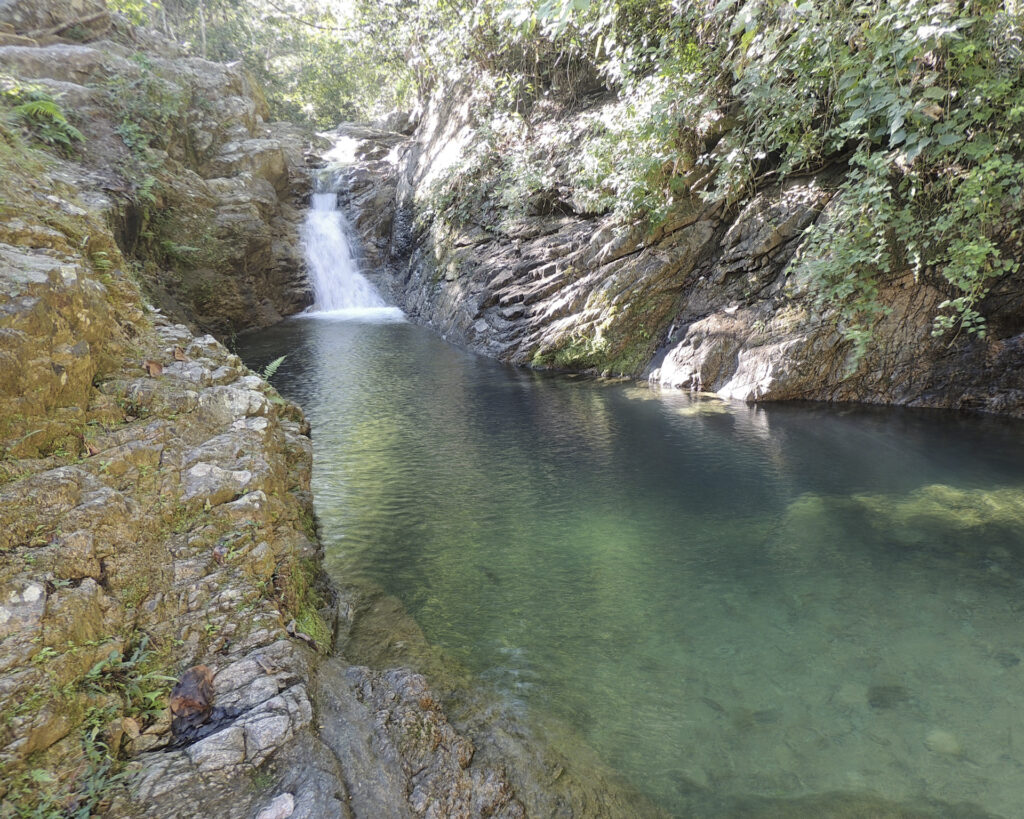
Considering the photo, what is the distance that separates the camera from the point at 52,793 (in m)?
1.76

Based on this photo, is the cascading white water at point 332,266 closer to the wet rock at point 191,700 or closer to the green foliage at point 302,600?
the green foliage at point 302,600

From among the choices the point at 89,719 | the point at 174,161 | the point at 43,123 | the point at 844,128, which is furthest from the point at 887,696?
the point at 174,161

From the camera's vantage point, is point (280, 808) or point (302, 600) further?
point (302, 600)

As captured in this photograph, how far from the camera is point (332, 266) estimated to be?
1867 cm

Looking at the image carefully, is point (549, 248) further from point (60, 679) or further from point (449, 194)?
point (60, 679)

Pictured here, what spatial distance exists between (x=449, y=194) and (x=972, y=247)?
13026 millimetres

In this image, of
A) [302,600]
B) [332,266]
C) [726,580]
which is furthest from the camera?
[332,266]

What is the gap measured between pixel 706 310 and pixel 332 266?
539 inches

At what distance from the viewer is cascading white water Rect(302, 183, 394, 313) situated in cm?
1809

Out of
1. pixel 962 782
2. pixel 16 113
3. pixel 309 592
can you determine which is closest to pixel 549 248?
pixel 16 113

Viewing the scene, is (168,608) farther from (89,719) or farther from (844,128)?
(844,128)

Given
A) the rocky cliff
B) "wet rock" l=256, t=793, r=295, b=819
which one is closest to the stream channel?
the rocky cliff

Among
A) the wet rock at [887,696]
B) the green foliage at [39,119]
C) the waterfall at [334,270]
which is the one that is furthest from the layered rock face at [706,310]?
the green foliage at [39,119]

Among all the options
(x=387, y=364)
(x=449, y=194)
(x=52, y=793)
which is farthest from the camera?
(x=449, y=194)
